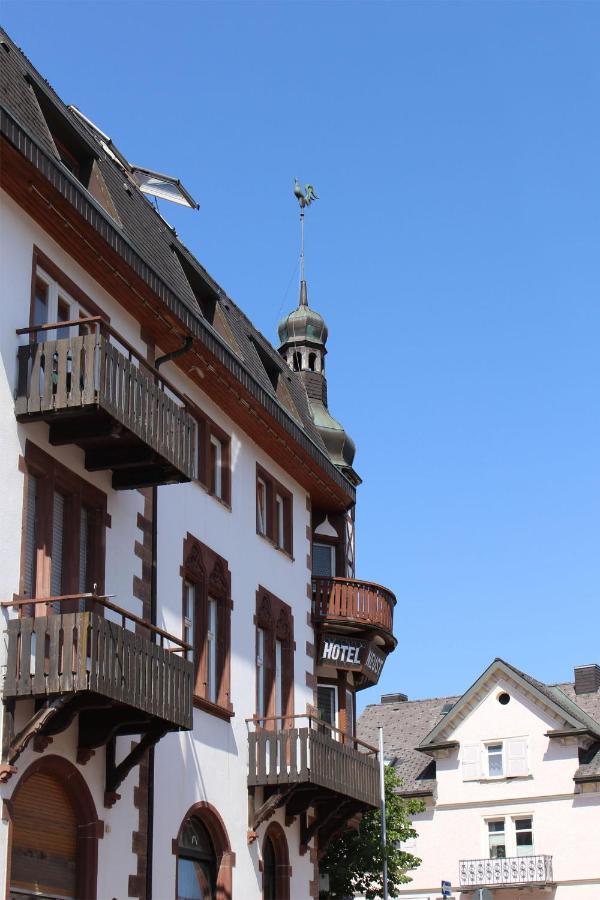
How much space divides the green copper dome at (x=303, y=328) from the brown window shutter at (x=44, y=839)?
819 inches

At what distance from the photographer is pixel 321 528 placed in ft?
111

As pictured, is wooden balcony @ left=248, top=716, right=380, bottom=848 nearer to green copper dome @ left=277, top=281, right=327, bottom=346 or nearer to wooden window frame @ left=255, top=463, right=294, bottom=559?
wooden window frame @ left=255, top=463, right=294, bottom=559

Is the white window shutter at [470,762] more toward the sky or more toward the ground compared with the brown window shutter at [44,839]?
more toward the sky

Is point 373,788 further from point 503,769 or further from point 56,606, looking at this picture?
point 503,769

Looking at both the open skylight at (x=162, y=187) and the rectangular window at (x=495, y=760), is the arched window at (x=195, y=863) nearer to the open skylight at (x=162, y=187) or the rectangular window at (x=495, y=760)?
the open skylight at (x=162, y=187)

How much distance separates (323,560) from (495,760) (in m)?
24.9

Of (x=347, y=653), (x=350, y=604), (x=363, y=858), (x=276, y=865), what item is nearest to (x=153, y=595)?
(x=276, y=865)

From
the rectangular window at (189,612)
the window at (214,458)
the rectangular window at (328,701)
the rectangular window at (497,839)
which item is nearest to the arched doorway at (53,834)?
the rectangular window at (189,612)

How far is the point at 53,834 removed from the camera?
19109mm

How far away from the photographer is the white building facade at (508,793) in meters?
52.5

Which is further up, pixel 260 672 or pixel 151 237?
pixel 151 237

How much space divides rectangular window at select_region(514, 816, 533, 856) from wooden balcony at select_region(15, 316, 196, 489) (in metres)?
36.4

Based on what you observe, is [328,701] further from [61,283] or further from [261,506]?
[61,283]

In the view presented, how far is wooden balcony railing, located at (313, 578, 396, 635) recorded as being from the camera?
31297mm
